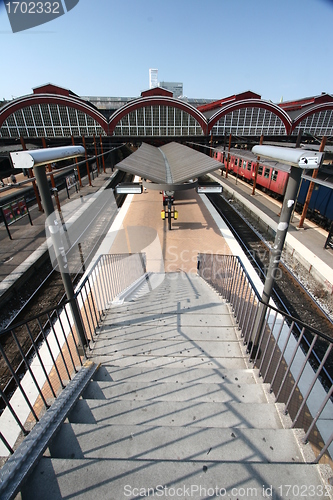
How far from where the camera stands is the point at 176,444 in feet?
5.97

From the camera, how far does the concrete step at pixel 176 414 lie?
2.11 metres

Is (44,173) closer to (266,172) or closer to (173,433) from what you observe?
(173,433)

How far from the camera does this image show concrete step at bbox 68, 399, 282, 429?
211cm

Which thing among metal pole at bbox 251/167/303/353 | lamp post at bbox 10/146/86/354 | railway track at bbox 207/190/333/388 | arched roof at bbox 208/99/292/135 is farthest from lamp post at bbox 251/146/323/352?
arched roof at bbox 208/99/292/135

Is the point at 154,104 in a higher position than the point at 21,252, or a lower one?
higher

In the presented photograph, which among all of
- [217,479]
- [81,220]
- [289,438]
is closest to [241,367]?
[289,438]

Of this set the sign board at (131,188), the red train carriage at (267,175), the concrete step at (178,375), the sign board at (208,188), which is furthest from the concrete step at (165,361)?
the red train carriage at (267,175)

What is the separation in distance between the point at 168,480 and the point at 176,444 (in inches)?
11.3

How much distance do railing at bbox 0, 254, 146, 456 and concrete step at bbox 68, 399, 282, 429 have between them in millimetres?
424

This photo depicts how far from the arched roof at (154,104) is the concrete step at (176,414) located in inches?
1384

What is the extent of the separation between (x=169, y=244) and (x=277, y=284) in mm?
4686

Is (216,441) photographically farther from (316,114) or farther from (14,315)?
(316,114)

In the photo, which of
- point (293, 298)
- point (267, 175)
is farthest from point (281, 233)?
point (267, 175)

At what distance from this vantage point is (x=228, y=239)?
10.9 meters
